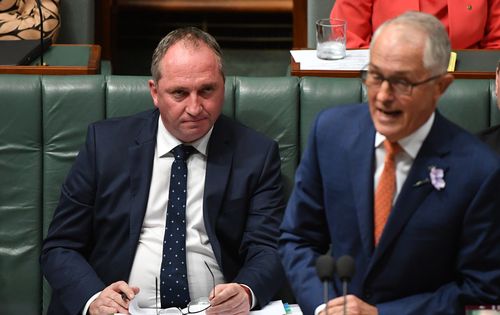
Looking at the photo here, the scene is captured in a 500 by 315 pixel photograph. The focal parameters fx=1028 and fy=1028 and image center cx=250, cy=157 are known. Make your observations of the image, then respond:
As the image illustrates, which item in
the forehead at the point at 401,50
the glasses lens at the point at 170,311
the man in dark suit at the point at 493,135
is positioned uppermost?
the forehead at the point at 401,50

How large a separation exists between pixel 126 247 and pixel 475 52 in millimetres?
1379

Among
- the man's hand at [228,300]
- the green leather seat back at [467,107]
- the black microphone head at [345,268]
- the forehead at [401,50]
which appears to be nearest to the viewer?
the black microphone head at [345,268]

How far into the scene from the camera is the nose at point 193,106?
2766mm

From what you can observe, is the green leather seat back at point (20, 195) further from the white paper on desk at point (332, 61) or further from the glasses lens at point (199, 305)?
the white paper on desk at point (332, 61)

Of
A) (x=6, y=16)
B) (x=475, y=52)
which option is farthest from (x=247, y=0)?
(x=475, y=52)

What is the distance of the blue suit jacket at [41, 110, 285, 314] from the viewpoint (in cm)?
283

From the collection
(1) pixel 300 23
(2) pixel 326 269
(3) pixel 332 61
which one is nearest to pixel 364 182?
(2) pixel 326 269

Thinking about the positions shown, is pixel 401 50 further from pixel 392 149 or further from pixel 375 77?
pixel 392 149

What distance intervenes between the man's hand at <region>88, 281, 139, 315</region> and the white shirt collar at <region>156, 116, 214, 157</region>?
1.34 ft

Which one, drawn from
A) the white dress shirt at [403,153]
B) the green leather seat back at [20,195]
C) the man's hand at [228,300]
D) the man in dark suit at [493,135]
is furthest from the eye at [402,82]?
the green leather seat back at [20,195]

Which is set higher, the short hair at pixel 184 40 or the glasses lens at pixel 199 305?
the short hair at pixel 184 40

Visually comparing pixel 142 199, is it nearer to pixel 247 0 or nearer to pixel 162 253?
pixel 162 253

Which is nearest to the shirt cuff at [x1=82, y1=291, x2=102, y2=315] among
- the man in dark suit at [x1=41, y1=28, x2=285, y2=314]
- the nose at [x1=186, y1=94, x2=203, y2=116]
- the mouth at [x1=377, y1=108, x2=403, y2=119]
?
the man in dark suit at [x1=41, y1=28, x2=285, y2=314]

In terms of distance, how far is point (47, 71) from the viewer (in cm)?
321
